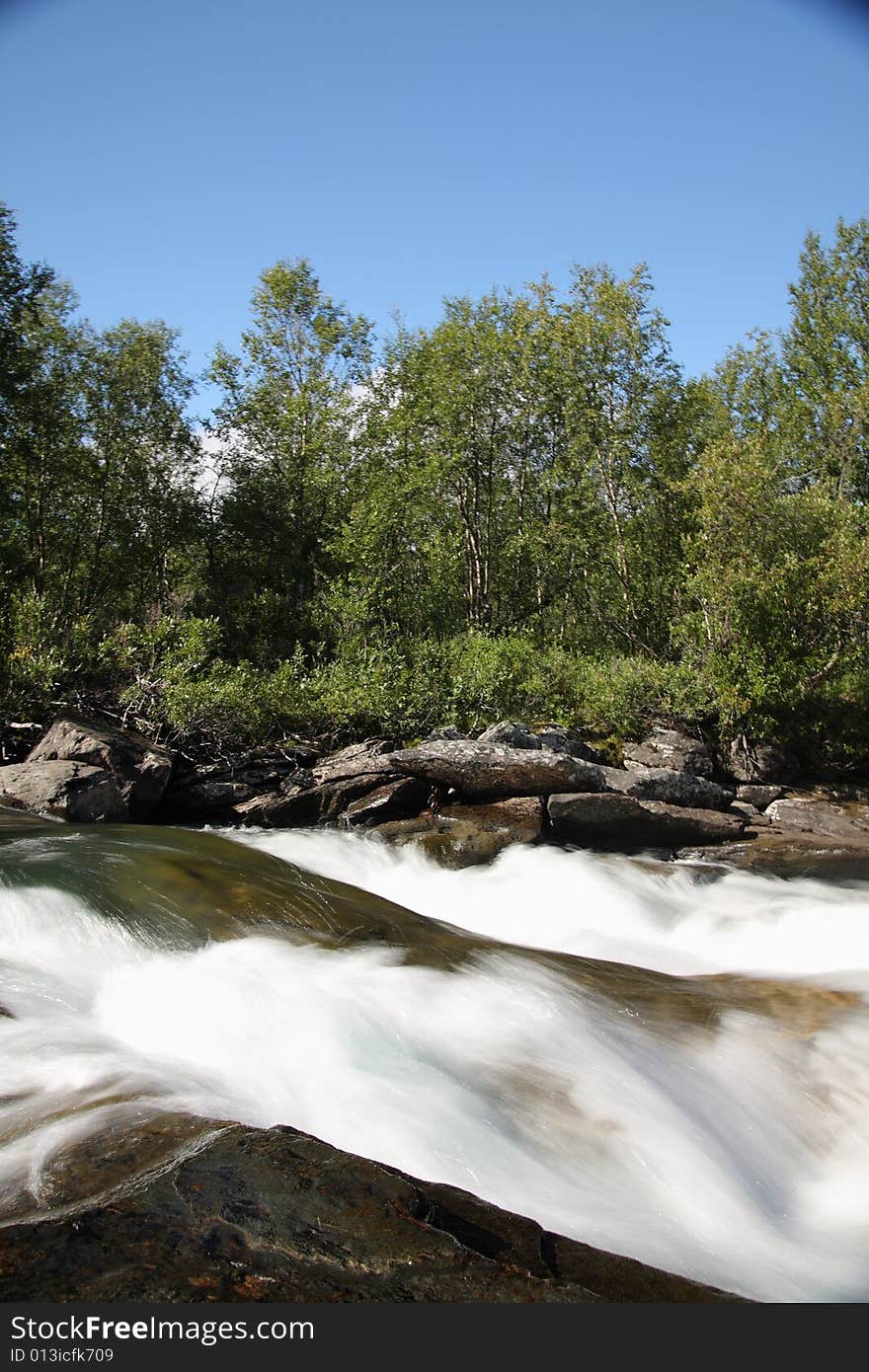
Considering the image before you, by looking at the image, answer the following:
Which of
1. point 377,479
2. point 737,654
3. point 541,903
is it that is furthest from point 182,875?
point 377,479

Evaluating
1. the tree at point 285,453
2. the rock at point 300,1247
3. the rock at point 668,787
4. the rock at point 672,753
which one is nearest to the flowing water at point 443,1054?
the rock at point 300,1247

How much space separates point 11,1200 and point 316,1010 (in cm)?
317

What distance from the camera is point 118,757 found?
1471cm

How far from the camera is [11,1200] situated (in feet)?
12.6

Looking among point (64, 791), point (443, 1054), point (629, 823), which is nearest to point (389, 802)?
point (629, 823)

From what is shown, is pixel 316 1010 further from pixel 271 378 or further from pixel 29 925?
pixel 271 378

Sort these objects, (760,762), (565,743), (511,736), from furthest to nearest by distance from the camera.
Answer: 1. (760,762)
2. (565,743)
3. (511,736)

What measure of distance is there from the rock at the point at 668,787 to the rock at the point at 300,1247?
488 inches

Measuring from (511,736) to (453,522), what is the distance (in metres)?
13.8

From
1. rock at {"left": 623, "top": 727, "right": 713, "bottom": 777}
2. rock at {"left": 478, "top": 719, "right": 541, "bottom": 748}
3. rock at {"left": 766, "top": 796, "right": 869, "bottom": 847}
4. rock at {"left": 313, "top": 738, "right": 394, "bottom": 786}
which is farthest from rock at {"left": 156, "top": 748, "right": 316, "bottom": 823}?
rock at {"left": 766, "top": 796, "right": 869, "bottom": 847}

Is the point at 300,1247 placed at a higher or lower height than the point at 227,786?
lower

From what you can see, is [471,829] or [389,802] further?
[389,802]

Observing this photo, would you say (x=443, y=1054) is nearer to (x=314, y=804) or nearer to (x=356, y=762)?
(x=314, y=804)

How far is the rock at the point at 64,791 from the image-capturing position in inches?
531
